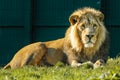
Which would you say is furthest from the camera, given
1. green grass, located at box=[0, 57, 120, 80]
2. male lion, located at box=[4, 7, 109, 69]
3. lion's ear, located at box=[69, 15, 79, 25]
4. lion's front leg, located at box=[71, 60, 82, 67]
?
lion's ear, located at box=[69, 15, 79, 25]

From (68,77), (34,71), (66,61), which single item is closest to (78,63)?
(66,61)

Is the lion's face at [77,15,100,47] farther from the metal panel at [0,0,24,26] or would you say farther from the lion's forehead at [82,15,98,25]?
the metal panel at [0,0,24,26]

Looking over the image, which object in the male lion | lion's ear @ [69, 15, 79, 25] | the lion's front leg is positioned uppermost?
lion's ear @ [69, 15, 79, 25]

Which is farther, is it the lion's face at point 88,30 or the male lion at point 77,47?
the male lion at point 77,47

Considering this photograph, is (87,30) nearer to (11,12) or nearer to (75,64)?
(75,64)

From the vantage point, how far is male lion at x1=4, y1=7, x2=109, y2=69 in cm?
1043

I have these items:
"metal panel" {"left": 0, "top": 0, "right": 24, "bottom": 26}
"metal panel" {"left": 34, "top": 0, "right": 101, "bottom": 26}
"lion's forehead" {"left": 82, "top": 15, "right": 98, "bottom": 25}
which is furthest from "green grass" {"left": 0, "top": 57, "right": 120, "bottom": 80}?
Answer: "metal panel" {"left": 0, "top": 0, "right": 24, "bottom": 26}

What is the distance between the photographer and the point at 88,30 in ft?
33.9

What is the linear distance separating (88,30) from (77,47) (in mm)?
458

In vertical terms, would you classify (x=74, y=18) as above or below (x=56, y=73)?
above

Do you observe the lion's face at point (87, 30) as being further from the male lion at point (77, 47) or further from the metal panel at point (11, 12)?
the metal panel at point (11, 12)

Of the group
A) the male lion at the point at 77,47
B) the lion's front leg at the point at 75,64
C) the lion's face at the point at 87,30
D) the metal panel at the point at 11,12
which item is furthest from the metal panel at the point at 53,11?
the lion's front leg at the point at 75,64

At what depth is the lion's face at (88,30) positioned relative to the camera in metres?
10.3

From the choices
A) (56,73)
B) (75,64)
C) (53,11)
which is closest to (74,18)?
(75,64)
